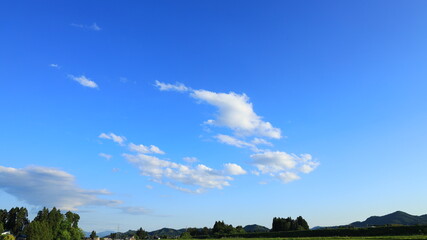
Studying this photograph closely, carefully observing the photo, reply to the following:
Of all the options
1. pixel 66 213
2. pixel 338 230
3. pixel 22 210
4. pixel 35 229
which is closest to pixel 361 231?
pixel 338 230

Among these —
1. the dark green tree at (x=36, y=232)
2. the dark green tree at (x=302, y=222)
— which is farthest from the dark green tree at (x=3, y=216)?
the dark green tree at (x=302, y=222)

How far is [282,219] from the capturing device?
588 ft

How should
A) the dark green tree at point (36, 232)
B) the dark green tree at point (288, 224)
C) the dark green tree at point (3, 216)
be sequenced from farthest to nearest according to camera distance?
the dark green tree at point (288, 224), the dark green tree at point (3, 216), the dark green tree at point (36, 232)

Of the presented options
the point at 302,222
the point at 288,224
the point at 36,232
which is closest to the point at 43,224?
the point at 36,232

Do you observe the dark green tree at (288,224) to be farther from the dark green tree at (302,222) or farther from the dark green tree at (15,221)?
the dark green tree at (15,221)

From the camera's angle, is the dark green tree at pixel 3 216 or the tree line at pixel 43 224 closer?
the tree line at pixel 43 224

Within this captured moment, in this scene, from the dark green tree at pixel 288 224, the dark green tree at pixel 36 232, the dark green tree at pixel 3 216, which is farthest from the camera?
the dark green tree at pixel 288 224

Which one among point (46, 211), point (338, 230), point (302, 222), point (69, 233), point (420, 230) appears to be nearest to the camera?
point (420, 230)

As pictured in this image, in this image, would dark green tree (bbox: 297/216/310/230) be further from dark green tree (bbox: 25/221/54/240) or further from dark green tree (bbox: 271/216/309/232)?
dark green tree (bbox: 25/221/54/240)

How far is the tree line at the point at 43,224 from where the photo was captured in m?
102

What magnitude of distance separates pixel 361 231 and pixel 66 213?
137 metres

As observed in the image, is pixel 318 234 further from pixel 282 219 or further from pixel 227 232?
pixel 227 232

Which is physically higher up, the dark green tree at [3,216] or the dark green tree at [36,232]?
the dark green tree at [3,216]

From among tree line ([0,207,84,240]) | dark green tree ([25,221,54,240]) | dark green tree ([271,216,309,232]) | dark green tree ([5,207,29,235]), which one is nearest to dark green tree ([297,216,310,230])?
dark green tree ([271,216,309,232])
